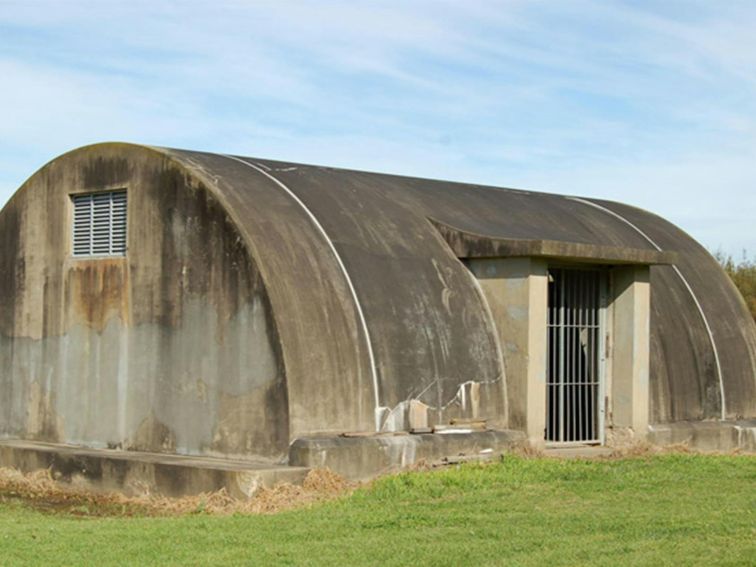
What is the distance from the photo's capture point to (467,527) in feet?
38.6

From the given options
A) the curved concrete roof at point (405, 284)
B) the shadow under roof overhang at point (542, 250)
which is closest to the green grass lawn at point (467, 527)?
the curved concrete roof at point (405, 284)

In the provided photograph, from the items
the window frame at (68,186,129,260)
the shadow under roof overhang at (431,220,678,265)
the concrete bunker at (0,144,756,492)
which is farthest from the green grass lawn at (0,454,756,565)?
the window frame at (68,186,129,260)

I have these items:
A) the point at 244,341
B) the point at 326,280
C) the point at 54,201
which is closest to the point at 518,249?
the point at 326,280

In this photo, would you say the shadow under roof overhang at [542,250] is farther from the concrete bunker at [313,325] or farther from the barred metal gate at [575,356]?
the barred metal gate at [575,356]

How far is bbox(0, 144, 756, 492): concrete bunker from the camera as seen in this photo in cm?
1524

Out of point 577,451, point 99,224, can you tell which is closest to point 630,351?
point 577,451

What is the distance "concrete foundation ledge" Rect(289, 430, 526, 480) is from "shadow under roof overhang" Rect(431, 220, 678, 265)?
2195mm

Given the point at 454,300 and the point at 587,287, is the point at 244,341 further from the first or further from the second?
the point at 587,287

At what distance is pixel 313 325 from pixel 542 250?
9.80 ft

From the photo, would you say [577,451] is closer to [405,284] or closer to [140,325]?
[405,284]

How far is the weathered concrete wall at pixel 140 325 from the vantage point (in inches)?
602

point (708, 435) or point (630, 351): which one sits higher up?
point (630, 351)

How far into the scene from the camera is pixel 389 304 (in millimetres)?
16234

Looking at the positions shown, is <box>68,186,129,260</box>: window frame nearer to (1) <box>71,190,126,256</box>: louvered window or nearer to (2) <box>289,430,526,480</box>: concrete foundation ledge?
(1) <box>71,190,126,256</box>: louvered window
